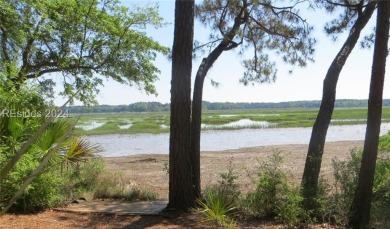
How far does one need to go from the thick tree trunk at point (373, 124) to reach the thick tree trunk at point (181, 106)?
289cm

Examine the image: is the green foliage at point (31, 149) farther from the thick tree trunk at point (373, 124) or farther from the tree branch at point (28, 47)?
the tree branch at point (28, 47)

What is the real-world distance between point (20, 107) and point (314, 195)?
535 cm

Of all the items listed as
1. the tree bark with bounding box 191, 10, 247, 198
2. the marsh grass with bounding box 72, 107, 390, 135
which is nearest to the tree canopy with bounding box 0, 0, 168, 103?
the tree bark with bounding box 191, 10, 247, 198

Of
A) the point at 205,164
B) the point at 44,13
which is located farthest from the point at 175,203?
the point at 205,164

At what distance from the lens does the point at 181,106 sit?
7.15 meters

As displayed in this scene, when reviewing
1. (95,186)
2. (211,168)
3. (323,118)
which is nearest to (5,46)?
(95,186)

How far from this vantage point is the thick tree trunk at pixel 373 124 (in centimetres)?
534

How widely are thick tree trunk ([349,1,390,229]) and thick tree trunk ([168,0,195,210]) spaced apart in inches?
114

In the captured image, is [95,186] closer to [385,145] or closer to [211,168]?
[385,145]

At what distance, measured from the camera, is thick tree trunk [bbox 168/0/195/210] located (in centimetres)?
714

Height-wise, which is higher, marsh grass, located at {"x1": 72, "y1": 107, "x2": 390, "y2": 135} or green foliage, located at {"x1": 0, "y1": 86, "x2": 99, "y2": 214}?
green foliage, located at {"x1": 0, "y1": 86, "x2": 99, "y2": 214}

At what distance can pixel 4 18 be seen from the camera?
911 cm

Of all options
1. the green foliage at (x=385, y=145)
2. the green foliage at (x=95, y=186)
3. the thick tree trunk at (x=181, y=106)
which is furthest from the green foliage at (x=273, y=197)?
the green foliage at (x=385, y=145)

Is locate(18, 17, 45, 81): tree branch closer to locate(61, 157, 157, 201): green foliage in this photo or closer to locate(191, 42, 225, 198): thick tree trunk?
locate(61, 157, 157, 201): green foliage
